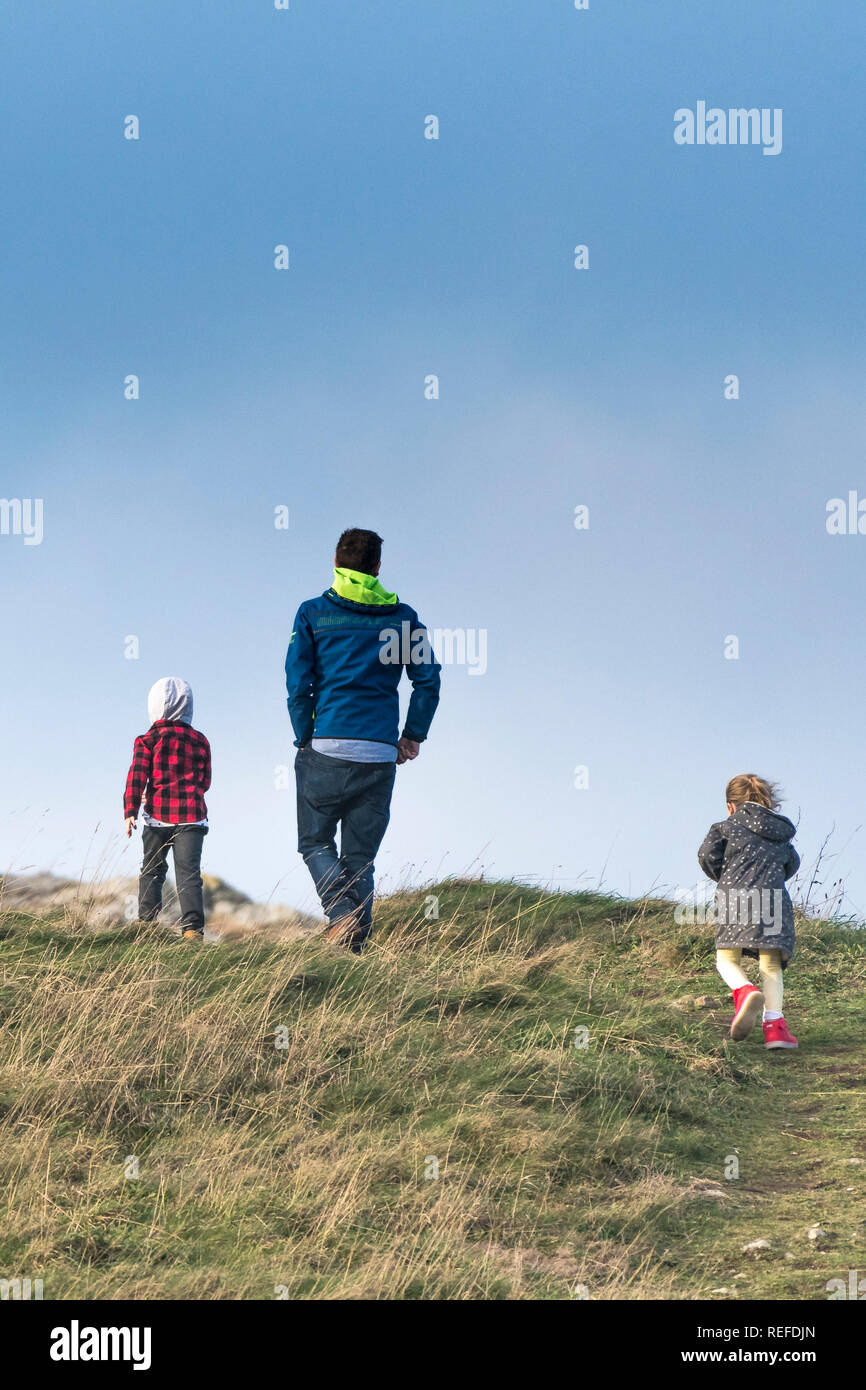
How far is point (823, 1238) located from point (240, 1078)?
328cm

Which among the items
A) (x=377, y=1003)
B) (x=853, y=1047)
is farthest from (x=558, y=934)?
(x=377, y=1003)

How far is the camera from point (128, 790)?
10.7m

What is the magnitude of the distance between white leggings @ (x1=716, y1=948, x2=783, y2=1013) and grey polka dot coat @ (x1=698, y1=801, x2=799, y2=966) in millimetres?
67

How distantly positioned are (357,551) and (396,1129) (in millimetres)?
4481

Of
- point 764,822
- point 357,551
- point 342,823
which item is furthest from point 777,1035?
point 357,551

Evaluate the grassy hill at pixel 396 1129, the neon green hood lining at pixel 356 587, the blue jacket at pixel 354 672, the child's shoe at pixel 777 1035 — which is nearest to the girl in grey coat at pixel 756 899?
the child's shoe at pixel 777 1035

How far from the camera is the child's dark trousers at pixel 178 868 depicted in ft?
35.0

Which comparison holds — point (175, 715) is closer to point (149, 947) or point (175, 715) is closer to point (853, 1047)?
point (149, 947)

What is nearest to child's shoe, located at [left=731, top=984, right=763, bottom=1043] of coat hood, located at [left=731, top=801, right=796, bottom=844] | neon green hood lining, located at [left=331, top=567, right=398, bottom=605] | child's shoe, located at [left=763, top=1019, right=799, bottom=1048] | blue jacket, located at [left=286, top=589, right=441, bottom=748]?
child's shoe, located at [left=763, top=1019, right=799, bottom=1048]

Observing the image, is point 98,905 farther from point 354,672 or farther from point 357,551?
point 357,551

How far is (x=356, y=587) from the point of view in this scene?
369 inches

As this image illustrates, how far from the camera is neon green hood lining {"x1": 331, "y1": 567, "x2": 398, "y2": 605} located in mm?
9375

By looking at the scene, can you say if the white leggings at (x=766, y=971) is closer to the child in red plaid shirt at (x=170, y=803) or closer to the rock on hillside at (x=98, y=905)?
the rock on hillside at (x=98, y=905)
